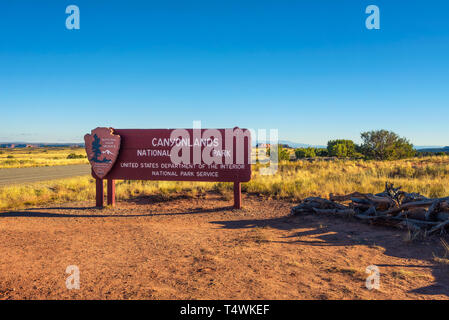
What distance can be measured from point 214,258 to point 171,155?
5156 mm

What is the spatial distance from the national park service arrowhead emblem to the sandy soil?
6.59 feet

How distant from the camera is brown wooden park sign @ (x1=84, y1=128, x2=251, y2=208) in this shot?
348 inches

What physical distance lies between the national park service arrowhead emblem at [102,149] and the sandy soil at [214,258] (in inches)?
79.0

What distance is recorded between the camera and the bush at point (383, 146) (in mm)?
30234

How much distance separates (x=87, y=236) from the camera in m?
6.11

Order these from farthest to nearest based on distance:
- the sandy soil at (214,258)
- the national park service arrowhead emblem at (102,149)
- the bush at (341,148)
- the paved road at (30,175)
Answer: the bush at (341,148)
the paved road at (30,175)
the national park service arrowhead emblem at (102,149)
the sandy soil at (214,258)

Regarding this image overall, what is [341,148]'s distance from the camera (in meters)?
40.5

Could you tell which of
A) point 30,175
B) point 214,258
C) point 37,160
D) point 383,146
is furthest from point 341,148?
point 37,160

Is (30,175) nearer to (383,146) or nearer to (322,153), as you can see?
(383,146)

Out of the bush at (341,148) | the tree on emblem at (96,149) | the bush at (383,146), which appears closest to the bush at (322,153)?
the bush at (341,148)

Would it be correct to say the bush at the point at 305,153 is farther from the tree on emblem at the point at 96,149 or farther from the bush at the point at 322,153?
the tree on emblem at the point at 96,149

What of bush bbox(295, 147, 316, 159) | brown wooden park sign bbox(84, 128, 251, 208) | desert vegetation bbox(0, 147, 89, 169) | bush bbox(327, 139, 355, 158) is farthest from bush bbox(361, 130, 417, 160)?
desert vegetation bbox(0, 147, 89, 169)
